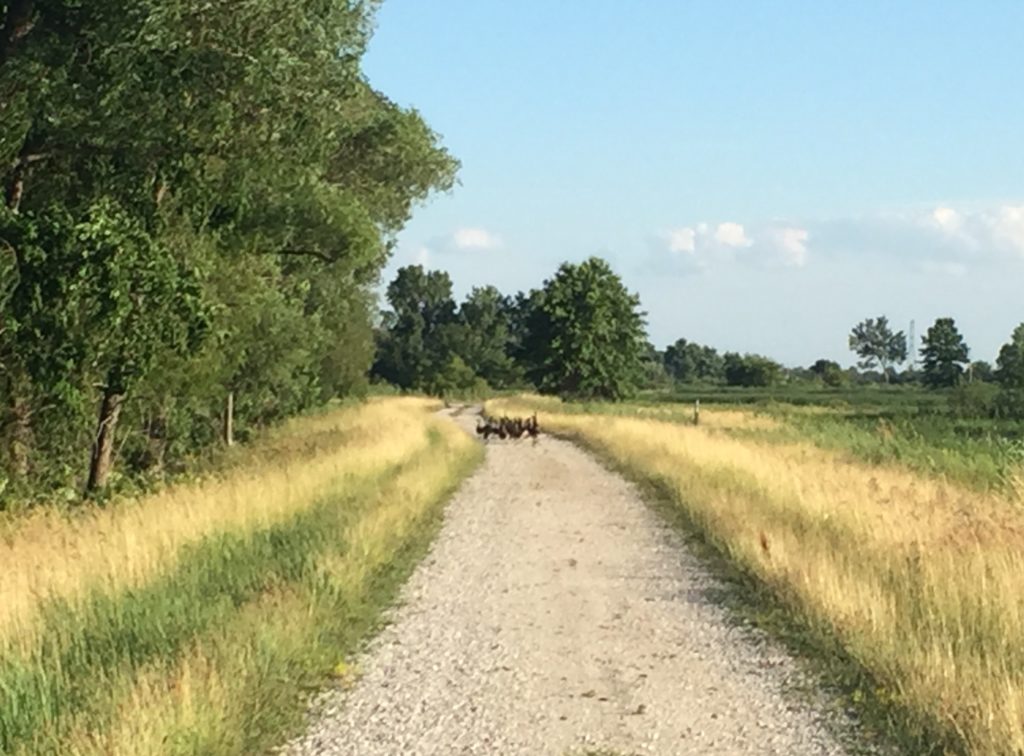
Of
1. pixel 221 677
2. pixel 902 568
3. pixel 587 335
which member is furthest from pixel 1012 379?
pixel 221 677

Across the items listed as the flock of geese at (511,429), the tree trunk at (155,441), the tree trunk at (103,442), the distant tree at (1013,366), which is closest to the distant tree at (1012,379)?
the distant tree at (1013,366)

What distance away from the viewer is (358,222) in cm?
2316

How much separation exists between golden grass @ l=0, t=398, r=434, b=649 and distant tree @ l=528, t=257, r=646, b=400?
196ft

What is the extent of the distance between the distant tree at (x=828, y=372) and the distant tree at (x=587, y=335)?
6777cm

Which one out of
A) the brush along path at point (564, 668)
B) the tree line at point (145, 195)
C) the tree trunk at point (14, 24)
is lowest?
the brush along path at point (564, 668)

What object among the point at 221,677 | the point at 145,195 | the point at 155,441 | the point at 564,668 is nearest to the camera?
the point at 221,677

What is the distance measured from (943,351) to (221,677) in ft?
477

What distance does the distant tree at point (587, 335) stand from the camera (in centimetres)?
8681

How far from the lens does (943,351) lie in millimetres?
142500

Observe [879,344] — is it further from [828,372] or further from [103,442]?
[103,442]

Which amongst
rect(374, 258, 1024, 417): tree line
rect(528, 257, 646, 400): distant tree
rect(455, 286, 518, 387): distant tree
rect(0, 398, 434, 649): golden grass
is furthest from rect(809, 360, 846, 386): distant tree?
rect(0, 398, 434, 649): golden grass

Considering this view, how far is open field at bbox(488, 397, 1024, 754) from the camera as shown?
6.66 meters

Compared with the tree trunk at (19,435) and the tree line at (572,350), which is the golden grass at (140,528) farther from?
the tree line at (572,350)

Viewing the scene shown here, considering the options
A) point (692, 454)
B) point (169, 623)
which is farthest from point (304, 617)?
point (692, 454)
